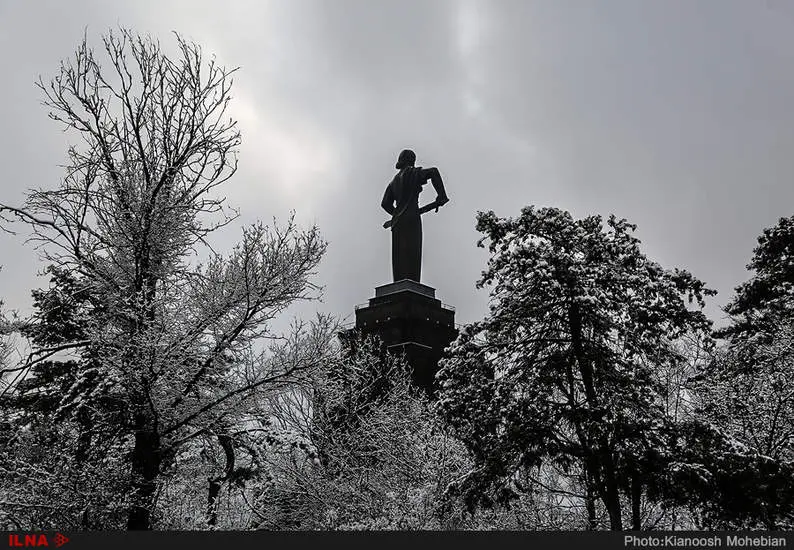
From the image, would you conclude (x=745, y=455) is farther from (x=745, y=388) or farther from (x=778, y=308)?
(x=778, y=308)

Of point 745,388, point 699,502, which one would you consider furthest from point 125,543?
point 745,388

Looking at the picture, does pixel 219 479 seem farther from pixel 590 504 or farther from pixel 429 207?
pixel 429 207

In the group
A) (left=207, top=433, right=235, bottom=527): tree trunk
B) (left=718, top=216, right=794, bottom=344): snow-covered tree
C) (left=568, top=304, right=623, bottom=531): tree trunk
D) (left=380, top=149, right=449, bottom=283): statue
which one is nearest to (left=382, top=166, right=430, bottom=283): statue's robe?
(left=380, top=149, right=449, bottom=283): statue

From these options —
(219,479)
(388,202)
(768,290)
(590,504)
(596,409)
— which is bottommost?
(590,504)

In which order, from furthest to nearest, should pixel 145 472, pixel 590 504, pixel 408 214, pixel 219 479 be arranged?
pixel 408 214 → pixel 590 504 → pixel 219 479 → pixel 145 472

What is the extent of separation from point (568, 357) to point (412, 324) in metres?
19.7

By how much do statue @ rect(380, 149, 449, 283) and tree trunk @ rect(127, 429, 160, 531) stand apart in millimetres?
26718

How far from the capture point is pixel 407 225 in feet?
122

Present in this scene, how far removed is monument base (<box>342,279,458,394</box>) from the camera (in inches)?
1357

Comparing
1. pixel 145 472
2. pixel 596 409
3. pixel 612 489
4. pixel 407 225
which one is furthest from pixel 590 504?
pixel 407 225

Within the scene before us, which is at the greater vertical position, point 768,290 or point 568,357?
point 768,290

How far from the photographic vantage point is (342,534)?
9.09 m

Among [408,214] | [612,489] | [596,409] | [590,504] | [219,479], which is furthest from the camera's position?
[408,214]

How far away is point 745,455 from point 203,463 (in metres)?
10.3
